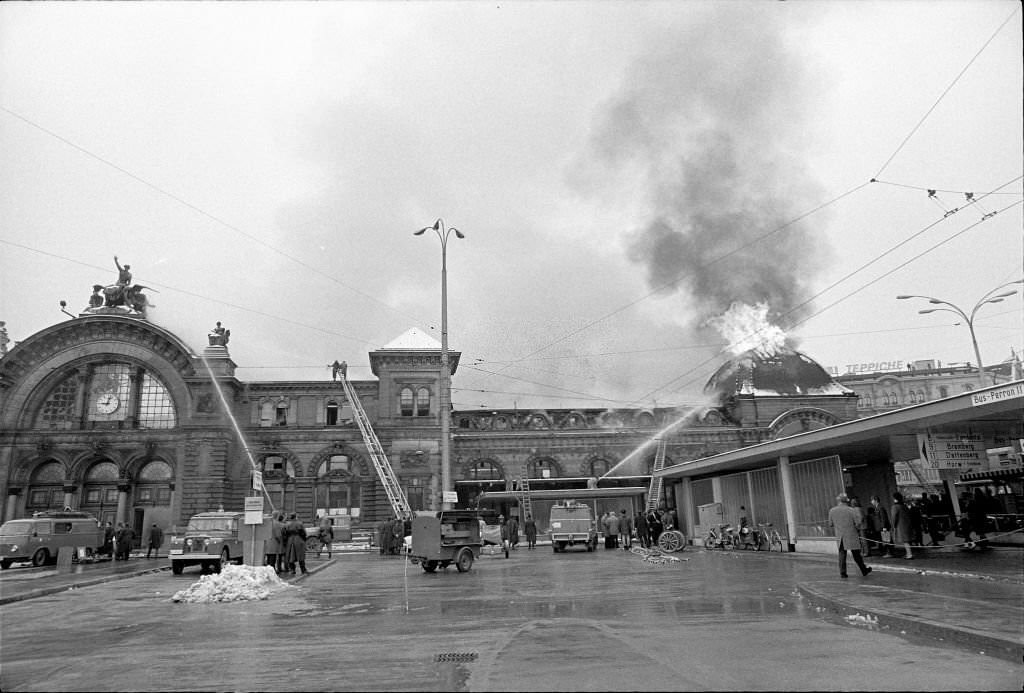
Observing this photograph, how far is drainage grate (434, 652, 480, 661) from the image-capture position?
26.0ft

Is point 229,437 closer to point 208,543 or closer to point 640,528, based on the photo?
point 208,543

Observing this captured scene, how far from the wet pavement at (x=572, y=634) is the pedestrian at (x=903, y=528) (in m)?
1.91

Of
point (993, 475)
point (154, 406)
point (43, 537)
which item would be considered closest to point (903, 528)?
point (993, 475)

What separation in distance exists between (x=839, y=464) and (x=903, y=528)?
4002 mm

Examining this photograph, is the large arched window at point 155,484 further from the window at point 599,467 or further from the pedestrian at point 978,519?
the pedestrian at point 978,519

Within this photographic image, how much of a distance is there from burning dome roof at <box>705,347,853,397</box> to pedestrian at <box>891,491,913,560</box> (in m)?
34.9

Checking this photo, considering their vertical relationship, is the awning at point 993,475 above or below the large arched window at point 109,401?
below

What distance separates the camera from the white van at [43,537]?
27.9m

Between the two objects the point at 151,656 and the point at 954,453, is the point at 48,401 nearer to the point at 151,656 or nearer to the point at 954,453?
the point at 151,656

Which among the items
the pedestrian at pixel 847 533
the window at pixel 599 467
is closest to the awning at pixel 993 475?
the pedestrian at pixel 847 533

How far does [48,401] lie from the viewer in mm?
47469

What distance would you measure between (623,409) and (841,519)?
39.9 m

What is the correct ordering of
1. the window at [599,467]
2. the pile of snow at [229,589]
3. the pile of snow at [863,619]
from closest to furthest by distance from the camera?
the pile of snow at [863,619]
the pile of snow at [229,589]
the window at [599,467]

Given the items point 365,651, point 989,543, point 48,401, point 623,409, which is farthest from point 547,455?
point 365,651
